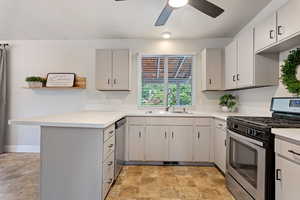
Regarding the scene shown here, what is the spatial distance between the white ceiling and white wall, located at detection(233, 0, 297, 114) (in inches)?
4.3

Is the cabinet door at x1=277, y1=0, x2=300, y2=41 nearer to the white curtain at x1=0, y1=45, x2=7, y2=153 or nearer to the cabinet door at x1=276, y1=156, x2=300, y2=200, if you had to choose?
the cabinet door at x1=276, y1=156, x2=300, y2=200

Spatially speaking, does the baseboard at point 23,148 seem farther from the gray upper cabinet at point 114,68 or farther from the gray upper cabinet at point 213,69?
the gray upper cabinet at point 213,69

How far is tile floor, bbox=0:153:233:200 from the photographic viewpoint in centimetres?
223

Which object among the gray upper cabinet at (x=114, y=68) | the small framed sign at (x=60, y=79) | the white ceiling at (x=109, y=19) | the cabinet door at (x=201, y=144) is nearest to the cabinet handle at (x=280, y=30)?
the white ceiling at (x=109, y=19)

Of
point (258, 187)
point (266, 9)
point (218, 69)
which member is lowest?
point (258, 187)

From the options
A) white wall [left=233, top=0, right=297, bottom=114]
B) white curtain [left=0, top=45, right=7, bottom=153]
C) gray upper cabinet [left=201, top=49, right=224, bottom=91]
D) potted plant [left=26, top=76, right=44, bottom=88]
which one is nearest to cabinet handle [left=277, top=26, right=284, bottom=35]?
white wall [left=233, top=0, right=297, bottom=114]

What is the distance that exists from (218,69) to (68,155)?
292 cm

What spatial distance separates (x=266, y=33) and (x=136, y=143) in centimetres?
249

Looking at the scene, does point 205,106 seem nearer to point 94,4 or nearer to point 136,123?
point 136,123

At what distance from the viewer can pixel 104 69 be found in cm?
357

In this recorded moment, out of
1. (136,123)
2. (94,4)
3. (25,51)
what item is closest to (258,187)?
(136,123)

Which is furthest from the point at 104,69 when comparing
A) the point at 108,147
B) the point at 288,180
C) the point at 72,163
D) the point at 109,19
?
the point at 288,180

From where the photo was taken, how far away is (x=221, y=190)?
2.40 metres

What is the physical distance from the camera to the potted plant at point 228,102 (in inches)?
139
